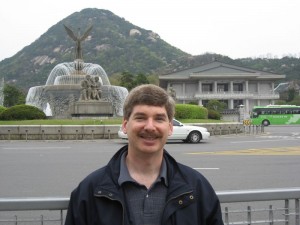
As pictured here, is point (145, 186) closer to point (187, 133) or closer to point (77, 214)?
point (77, 214)

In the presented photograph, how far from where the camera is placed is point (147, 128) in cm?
244

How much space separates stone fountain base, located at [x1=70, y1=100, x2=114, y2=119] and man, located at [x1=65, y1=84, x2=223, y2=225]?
25151 mm

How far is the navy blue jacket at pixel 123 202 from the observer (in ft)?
7.35

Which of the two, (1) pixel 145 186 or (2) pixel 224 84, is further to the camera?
→ (2) pixel 224 84

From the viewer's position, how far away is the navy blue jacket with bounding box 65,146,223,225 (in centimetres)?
224

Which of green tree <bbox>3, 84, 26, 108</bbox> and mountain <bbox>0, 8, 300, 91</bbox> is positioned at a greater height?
mountain <bbox>0, 8, 300, 91</bbox>

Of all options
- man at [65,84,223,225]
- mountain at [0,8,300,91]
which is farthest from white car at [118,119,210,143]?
mountain at [0,8,300,91]

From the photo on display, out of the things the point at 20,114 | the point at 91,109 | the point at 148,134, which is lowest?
the point at 20,114

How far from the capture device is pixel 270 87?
89.1 meters

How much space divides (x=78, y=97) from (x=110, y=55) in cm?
8811

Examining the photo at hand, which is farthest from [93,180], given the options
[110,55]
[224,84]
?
[110,55]

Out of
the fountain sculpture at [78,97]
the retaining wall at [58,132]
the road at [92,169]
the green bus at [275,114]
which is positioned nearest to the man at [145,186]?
the road at [92,169]

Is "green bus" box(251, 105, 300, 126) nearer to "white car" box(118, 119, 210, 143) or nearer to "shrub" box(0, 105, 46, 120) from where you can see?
"shrub" box(0, 105, 46, 120)

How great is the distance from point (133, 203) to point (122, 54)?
11859 cm
